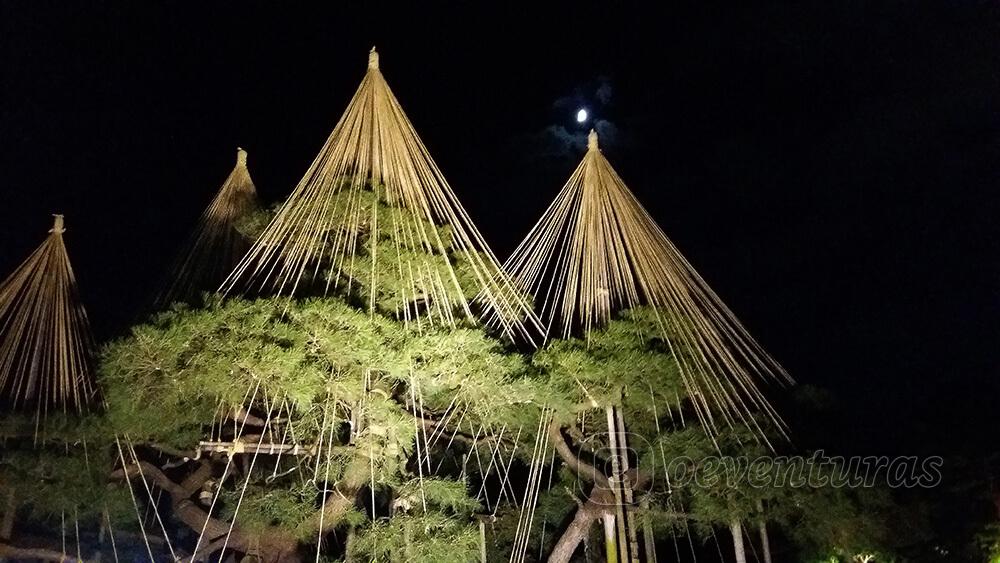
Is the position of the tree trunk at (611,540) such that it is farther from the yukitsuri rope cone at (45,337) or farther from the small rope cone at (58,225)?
the small rope cone at (58,225)

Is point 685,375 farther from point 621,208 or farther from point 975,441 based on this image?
point 975,441

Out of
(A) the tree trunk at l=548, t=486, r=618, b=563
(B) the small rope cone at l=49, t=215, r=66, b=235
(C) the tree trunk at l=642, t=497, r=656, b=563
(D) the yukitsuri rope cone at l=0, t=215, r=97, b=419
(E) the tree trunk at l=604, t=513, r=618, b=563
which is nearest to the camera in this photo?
(E) the tree trunk at l=604, t=513, r=618, b=563

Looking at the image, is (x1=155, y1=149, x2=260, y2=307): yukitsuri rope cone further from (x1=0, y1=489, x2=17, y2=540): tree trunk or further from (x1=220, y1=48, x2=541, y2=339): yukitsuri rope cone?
(x1=0, y1=489, x2=17, y2=540): tree trunk

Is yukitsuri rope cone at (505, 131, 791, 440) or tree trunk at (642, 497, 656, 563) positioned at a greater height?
yukitsuri rope cone at (505, 131, 791, 440)

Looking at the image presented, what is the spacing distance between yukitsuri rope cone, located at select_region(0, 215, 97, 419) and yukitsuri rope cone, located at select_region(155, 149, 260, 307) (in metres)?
0.85

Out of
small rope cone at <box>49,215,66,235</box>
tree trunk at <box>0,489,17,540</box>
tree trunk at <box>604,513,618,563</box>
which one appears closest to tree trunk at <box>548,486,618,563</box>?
tree trunk at <box>604,513,618,563</box>

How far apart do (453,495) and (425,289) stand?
1.62 metres

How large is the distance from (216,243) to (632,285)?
3998mm

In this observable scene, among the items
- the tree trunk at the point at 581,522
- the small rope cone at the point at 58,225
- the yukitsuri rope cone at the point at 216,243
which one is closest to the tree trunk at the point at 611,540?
the tree trunk at the point at 581,522

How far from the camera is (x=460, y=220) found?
611 centimetres

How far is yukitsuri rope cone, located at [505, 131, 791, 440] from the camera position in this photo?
5602 mm

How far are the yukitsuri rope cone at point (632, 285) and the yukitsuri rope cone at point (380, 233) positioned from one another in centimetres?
55

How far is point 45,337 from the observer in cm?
609

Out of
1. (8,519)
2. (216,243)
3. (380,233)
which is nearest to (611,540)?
(380,233)
